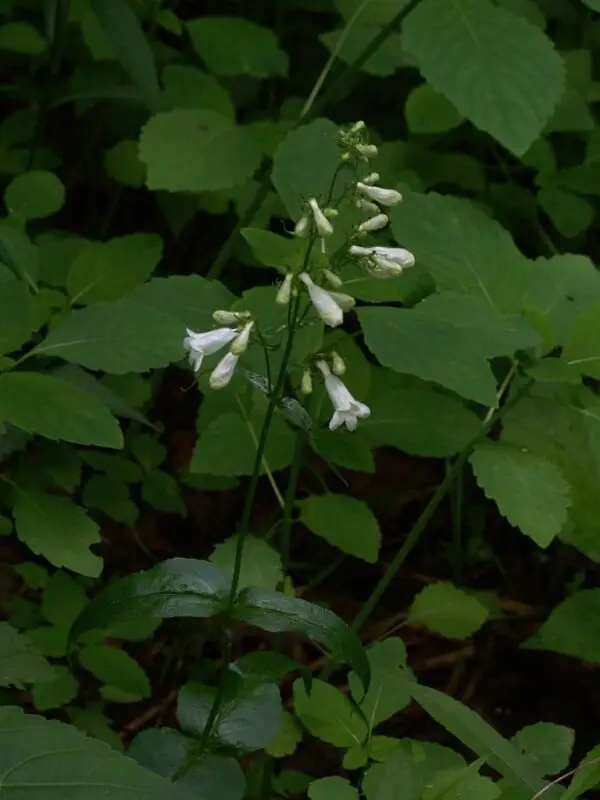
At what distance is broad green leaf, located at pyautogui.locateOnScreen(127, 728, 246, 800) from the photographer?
1.38 metres

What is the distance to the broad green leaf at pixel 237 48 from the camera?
250 centimetres

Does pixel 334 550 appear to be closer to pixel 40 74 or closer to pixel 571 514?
pixel 571 514

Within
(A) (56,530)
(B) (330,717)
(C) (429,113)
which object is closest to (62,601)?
(A) (56,530)

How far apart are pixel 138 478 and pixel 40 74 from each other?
4.80 ft

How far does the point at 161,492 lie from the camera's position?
230cm

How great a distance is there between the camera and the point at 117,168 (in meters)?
2.56

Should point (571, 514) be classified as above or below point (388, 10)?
below

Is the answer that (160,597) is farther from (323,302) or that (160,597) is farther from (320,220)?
(320,220)

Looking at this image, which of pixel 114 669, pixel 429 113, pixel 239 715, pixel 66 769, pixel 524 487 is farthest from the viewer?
pixel 429 113

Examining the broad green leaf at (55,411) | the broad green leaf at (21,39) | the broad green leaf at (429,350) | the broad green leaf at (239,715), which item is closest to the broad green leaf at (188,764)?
the broad green leaf at (239,715)

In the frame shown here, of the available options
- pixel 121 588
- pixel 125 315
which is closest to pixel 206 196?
pixel 125 315

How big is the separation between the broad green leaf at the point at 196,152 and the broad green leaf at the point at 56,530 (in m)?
0.82

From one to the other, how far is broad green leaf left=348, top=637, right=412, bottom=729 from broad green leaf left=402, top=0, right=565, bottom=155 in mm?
1018

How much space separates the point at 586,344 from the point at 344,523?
629mm
